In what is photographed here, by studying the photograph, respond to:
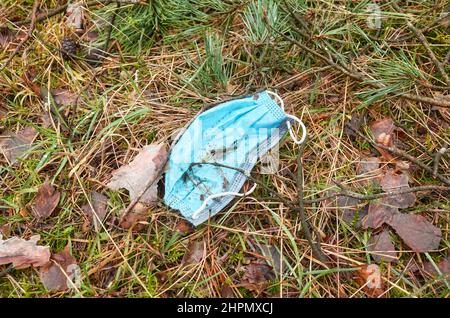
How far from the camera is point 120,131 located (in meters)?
1.95

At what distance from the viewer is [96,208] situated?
1816 mm

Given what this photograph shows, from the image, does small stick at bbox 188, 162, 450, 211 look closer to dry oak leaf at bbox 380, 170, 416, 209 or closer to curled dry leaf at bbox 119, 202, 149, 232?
dry oak leaf at bbox 380, 170, 416, 209

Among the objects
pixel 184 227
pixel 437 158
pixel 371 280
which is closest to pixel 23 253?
pixel 184 227

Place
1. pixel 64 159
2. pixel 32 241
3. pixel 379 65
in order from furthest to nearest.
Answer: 1. pixel 379 65
2. pixel 64 159
3. pixel 32 241

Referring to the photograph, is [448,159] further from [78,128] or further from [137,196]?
[78,128]

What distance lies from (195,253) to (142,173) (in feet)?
1.23

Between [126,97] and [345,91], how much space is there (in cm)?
93

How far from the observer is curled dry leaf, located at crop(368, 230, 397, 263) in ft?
5.51

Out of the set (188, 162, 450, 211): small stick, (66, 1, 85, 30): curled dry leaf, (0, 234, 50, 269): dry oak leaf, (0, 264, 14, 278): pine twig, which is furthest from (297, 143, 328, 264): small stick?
(66, 1, 85, 30): curled dry leaf

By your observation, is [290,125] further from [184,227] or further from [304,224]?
[184,227]

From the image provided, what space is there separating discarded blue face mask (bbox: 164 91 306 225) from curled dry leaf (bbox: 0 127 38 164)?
2.03ft

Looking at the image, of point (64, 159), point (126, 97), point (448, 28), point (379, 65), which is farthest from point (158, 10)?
point (448, 28)

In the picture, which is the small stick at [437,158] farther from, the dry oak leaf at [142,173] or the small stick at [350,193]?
the dry oak leaf at [142,173]

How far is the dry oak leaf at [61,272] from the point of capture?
66.3 inches
